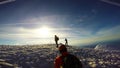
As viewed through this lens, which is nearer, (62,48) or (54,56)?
(62,48)

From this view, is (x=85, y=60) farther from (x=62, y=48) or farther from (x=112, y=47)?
(x=62, y=48)

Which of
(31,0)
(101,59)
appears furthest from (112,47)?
(31,0)

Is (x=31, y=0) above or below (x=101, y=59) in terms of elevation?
above

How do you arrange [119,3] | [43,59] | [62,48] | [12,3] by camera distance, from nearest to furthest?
[62,48], [119,3], [12,3], [43,59]

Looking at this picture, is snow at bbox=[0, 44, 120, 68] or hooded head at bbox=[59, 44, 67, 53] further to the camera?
snow at bbox=[0, 44, 120, 68]

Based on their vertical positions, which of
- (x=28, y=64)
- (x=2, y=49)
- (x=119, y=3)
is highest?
(x=119, y=3)

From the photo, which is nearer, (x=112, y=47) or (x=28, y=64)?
(x=112, y=47)

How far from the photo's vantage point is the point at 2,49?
1551 cm

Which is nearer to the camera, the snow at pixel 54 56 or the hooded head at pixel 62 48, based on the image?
the hooded head at pixel 62 48

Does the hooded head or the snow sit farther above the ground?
the hooded head

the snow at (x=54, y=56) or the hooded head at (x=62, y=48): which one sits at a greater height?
the hooded head at (x=62, y=48)

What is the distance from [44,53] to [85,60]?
4.10 metres

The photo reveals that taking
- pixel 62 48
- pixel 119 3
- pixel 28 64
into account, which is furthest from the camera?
pixel 28 64

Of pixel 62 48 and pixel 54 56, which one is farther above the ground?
pixel 62 48
